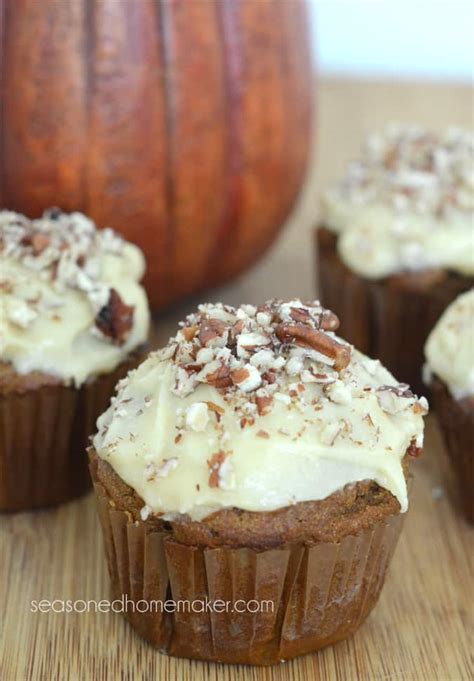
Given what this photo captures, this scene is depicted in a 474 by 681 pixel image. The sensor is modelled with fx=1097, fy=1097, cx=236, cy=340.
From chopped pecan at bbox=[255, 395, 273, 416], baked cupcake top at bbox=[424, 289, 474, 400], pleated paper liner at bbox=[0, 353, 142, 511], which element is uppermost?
chopped pecan at bbox=[255, 395, 273, 416]

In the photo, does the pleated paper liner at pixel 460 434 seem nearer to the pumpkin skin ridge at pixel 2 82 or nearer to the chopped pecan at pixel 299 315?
the chopped pecan at pixel 299 315

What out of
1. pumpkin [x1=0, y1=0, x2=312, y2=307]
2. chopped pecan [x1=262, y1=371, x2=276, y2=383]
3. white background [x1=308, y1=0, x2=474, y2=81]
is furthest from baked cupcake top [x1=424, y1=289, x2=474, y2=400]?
white background [x1=308, y1=0, x2=474, y2=81]

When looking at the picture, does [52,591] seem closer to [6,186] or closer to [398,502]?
[398,502]

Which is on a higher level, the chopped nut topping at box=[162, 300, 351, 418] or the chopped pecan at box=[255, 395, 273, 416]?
the chopped nut topping at box=[162, 300, 351, 418]

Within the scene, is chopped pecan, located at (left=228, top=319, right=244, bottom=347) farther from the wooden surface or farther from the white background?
the white background

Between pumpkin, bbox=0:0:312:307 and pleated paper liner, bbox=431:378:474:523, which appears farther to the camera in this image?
pumpkin, bbox=0:0:312:307

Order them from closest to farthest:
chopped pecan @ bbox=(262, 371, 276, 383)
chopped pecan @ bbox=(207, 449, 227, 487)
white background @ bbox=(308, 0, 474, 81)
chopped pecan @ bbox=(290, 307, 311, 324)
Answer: chopped pecan @ bbox=(207, 449, 227, 487), chopped pecan @ bbox=(262, 371, 276, 383), chopped pecan @ bbox=(290, 307, 311, 324), white background @ bbox=(308, 0, 474, 81)

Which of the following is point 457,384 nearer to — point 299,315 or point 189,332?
point 299,315

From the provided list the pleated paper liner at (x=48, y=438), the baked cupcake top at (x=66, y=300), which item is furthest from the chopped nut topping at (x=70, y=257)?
the pleated paper liner at (x=48, y=438)
